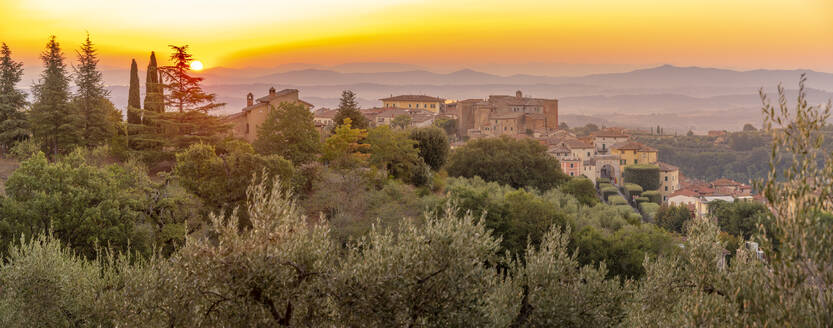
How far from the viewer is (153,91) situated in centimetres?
4231

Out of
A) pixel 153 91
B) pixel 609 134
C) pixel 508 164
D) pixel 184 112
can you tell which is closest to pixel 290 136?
pixel 184 112

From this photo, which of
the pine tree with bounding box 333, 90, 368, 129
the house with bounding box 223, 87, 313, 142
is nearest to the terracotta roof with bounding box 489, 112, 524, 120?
the pine tree with bounding box 333, 90, 368, 129

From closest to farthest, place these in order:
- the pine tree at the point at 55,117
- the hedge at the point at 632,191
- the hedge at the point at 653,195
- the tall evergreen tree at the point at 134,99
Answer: the pine tree at the point at 55,117 < the tall evergreen tree at the point at 134,99 < the hedge at the point at 653,195 < the hedge at the point at 632,191

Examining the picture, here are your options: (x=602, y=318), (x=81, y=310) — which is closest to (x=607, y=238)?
(x=602, y=318)

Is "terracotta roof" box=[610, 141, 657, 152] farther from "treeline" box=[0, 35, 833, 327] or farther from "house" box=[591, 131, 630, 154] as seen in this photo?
"treeline" box=[0, 35, 833, 327]

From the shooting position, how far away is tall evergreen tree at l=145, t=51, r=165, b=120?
39562 millimetres

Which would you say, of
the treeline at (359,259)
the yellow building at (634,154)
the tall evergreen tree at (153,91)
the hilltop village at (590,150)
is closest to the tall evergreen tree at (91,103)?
the tall evergreen tree at (153,91)

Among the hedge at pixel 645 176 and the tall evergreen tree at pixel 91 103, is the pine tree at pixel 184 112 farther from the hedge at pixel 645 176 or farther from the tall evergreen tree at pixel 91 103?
the hedge at pixel 645 176

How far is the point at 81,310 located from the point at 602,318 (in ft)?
39.7

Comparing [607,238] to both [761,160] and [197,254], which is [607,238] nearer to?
[197,254]

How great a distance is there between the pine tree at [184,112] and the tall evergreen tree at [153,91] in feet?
3.64

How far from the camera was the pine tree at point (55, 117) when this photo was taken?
38250mm

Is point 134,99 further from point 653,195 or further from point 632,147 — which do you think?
point 632,147

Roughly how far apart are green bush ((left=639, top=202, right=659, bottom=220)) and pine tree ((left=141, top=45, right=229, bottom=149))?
44377mm
